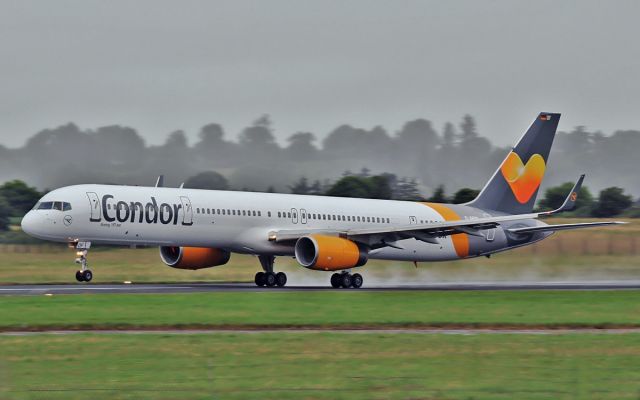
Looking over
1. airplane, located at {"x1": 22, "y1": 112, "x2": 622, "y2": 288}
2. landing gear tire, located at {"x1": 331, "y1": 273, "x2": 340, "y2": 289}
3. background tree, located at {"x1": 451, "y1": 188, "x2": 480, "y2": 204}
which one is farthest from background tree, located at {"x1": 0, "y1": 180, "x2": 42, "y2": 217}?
landing gear tire, located at {"x1": 331, "y1": 273, "x2": 340, "y2": 289}

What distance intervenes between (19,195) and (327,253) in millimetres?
42370

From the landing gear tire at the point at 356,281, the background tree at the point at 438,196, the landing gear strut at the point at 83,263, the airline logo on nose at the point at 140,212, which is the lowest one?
the landing gear tire at the point at 356,281

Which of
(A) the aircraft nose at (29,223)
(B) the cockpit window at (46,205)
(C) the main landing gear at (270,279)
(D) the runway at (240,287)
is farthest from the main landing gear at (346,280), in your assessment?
(A) the aircraft nose at (29,223)

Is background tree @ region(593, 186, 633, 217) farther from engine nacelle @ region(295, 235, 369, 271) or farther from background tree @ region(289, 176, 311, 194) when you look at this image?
engine nacelle @ region(295, 235, 369, 271)

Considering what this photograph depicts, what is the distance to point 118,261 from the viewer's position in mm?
50188

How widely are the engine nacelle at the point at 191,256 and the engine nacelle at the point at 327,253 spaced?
432 cm

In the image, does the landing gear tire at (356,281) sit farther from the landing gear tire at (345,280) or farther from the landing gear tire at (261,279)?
the landing gear tire at (261,279)

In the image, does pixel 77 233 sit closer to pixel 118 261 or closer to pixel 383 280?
pixel 118 261

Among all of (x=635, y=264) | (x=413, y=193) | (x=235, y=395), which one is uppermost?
(x=413, y=193)

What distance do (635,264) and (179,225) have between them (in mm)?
21591

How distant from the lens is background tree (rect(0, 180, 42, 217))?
7838 cm

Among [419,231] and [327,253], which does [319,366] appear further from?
[419,231]

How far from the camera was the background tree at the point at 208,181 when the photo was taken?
69750mm

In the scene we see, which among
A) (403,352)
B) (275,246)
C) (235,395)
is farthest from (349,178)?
(235,395)
